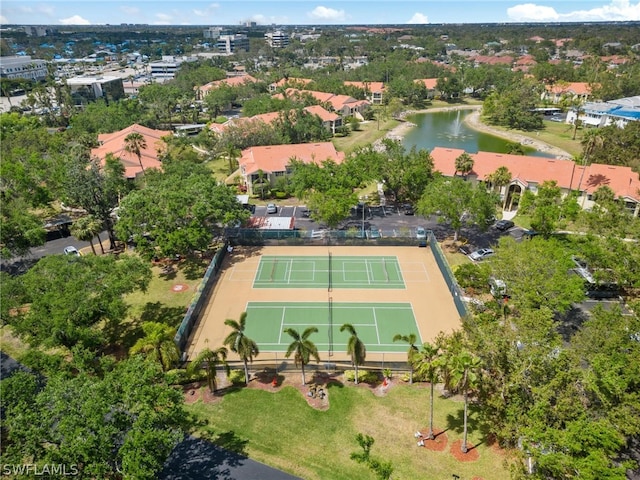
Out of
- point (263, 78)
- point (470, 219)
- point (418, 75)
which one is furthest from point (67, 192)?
point (418, 75)

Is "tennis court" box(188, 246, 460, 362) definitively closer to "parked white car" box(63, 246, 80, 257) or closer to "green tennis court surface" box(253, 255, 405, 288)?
"green tennis court surface" box(253, 255, 405, 288)

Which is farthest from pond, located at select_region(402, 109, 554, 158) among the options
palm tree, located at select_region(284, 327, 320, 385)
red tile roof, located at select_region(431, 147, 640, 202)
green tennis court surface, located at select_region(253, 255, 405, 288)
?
palm tree, located at select_region(284, 327, 320, 385)

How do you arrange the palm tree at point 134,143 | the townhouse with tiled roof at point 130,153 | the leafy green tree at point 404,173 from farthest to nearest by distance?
the townhouse with tiled roof at point 130,153 < the palm tree at point 134,143 < the leafy green tree at point 404,173

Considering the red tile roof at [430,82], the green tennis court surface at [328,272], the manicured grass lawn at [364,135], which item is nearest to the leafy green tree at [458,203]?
the green tennis court surface at [328,272]

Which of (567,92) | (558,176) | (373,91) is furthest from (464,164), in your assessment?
(567,92)

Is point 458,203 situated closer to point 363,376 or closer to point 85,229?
point 363,376

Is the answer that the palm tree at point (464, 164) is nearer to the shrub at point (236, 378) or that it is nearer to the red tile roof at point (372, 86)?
the shrub at point (236, 378)
